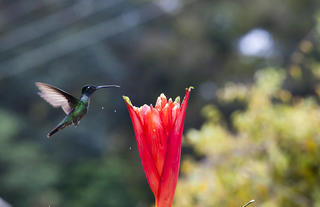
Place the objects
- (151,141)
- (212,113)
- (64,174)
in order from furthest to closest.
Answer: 1. (64,174)
2. (212,113)
3. (151,141)

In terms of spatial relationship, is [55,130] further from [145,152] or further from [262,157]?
[262,157]

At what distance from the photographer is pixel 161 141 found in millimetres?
673

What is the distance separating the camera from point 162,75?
35.2ft

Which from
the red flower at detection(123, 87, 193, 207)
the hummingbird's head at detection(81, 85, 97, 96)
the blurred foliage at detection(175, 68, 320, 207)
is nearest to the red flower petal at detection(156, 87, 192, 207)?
the red flower at detection(123, 87, 193, 207)

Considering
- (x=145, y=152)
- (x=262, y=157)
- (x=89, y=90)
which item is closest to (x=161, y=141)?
(x=145, y=152)

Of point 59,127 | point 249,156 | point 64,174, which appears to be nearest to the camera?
point 59,127

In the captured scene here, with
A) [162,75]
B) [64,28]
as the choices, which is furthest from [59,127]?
[162,75]

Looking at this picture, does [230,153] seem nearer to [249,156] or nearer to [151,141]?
[249,156]

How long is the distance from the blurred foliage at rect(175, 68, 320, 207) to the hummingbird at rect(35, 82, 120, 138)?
708 mm

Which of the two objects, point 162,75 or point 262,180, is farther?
point 162,75

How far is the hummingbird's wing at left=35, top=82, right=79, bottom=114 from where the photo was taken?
0.81m

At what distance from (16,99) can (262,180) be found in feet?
26.0

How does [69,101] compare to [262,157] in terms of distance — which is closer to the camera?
[69,101]

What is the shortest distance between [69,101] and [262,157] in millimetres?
886
